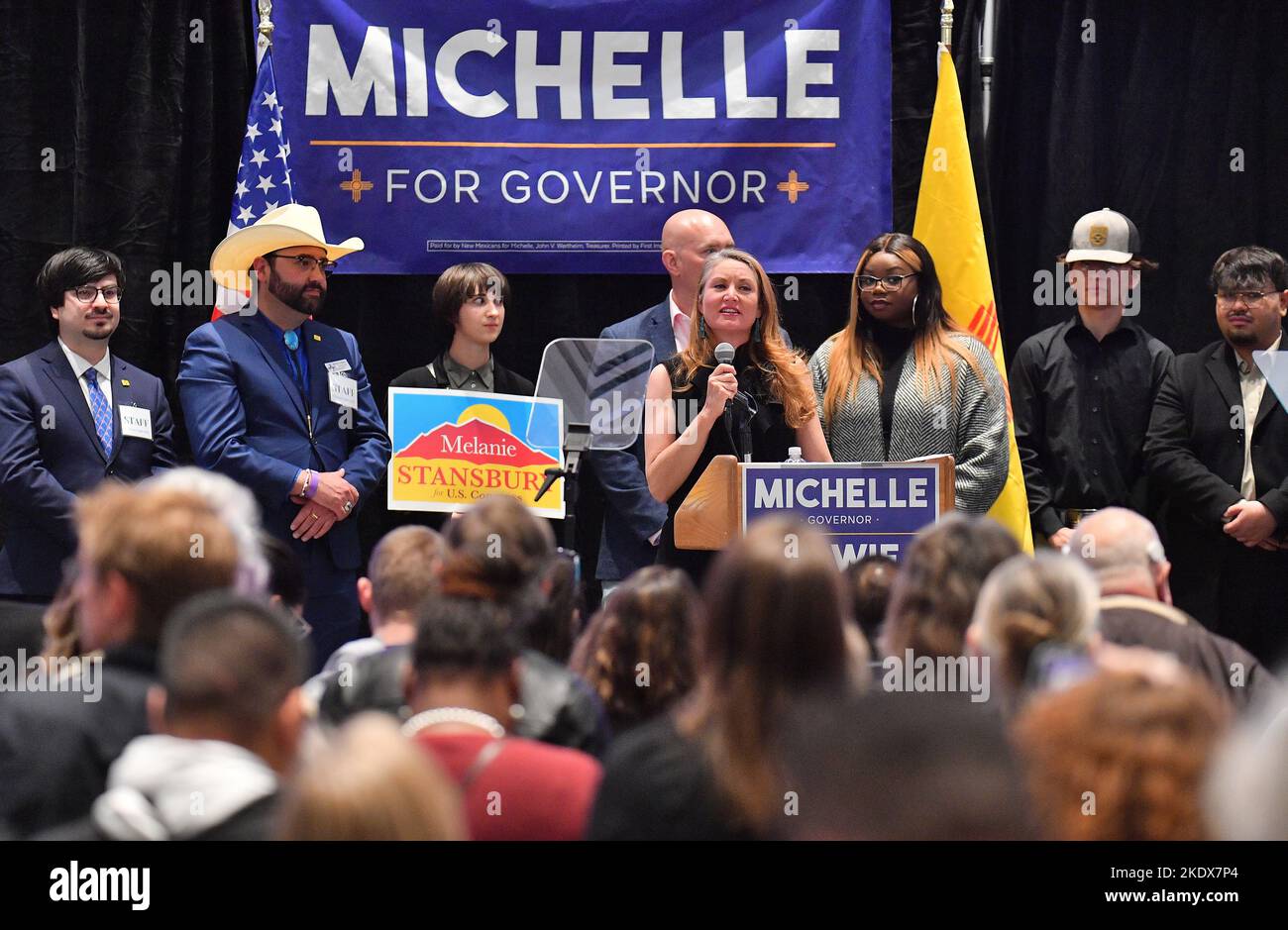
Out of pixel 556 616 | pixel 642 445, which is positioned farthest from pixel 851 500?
pixel 642 445

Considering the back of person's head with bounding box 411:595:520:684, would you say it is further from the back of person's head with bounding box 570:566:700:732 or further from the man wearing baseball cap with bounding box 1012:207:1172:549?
the man wearing baseball cap with bounding box 1012:207:1172:549

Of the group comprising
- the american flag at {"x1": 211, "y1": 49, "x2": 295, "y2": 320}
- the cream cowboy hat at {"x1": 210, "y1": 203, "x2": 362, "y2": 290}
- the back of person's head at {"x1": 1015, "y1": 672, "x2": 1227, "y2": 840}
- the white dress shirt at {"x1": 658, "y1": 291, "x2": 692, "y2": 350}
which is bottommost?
the back of person's head at {"x1": 1015, "y1": 672, "x2": 1227, "y2": 840}

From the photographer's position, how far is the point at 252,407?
17.7ft

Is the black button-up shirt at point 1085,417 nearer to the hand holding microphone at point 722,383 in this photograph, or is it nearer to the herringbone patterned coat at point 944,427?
the herringbone patterned coat at point 944,427

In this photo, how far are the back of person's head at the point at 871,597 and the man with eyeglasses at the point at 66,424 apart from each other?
286cm

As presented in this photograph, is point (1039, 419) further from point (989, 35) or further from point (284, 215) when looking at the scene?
point (284, 215)

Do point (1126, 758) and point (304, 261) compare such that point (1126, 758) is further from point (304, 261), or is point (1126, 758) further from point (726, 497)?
point (304, 261)

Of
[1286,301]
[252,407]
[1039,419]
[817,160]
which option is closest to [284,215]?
[252,407]

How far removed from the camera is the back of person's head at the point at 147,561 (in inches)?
102

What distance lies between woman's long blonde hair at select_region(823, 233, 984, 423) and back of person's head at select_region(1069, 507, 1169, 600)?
160 cm

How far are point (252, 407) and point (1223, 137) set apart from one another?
163 inches

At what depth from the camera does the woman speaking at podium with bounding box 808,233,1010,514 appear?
16.3 ft

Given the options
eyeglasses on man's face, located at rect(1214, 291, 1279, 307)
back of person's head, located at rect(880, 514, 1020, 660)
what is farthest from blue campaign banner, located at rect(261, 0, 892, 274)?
back of person's head, located at rect(880, 514, 1020, 660)

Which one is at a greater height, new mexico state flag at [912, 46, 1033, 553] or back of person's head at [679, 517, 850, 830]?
new mexico state flag at [912, 46, 1033, 553]
